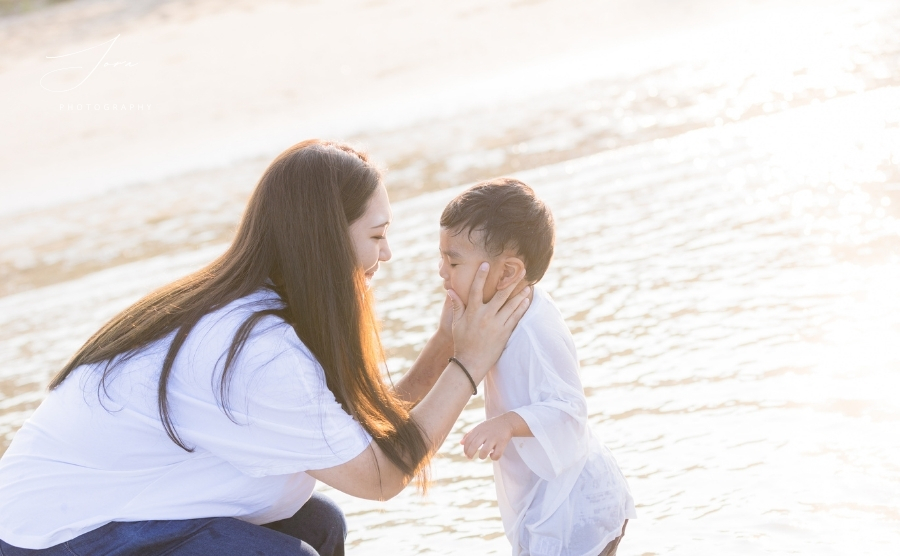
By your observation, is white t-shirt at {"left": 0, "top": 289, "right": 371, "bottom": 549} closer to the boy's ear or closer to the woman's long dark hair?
the woman's long dark hair

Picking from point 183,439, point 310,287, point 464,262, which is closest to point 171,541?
point 183,439

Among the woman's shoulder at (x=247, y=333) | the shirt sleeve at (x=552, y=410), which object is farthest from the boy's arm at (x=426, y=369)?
the woman's shoulder at (x=247, y=333)

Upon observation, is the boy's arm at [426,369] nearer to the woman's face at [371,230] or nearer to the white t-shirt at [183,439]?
the woman's face at [371,230]

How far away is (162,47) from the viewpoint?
14.1 meters

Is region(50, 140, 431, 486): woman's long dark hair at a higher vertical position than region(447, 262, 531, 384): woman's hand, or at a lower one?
higher

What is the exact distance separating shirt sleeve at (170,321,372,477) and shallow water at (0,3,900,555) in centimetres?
109

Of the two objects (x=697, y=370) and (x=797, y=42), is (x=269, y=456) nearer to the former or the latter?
(x=697, y=370)

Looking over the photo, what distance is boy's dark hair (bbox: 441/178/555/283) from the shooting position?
2686 millimetres

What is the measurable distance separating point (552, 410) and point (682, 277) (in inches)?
115

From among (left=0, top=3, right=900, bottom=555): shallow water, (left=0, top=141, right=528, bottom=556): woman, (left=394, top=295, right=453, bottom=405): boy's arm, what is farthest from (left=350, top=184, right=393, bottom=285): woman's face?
(left=0, top=3, right=900, bottom=555): shallow water

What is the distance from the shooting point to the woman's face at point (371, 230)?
2650mm

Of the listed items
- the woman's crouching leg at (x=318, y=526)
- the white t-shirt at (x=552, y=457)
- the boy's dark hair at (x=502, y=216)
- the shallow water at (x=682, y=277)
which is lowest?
the shallow water at (x=682, y=277)

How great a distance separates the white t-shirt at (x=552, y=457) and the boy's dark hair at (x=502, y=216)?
20 cm

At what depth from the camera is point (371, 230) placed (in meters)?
2.67
